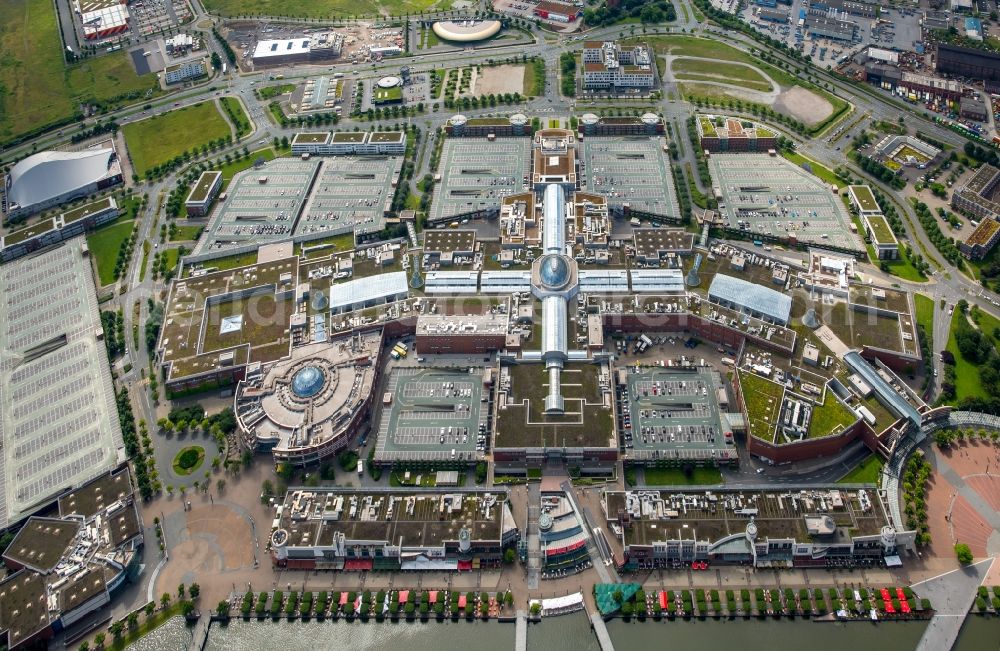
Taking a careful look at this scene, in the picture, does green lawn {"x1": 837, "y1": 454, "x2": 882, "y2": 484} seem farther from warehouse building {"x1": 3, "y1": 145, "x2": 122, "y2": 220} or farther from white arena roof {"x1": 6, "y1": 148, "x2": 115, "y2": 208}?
white arena roof {"x1": 6, "y1": 148, "x2": 115, "y2": 208}

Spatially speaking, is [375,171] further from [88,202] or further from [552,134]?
[88,202]

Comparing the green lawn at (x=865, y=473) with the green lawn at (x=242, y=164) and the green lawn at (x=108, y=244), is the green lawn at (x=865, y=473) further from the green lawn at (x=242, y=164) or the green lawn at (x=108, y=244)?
the green lawn at (x=242, y=164)

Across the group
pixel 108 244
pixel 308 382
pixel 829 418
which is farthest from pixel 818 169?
pixel 108 244

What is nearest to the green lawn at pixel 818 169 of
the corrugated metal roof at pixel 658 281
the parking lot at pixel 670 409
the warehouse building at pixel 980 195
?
the warehouse building at pixel 980 195

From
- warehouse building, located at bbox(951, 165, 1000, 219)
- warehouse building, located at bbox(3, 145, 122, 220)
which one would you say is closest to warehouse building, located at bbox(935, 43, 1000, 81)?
warehouse building, located at bbox(951, 165, 1000, 219)

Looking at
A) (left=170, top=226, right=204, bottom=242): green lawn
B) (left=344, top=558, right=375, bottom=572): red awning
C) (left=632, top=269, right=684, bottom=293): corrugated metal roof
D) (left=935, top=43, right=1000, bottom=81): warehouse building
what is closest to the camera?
(left=344, top=558, right=375, bottom=572): red awning

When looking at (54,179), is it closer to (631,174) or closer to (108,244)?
(108,244)

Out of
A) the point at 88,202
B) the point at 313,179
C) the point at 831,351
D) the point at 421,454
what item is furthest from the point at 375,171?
the point at 831,351
